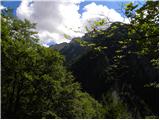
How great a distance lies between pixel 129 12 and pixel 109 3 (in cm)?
177

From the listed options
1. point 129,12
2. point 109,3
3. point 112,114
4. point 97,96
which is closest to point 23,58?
point 109,3

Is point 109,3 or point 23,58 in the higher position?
point 23,58

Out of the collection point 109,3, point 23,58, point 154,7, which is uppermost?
point 23,58

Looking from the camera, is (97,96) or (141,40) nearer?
(141,40)

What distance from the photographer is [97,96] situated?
17450 cm

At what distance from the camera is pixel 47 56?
30359 millimetres

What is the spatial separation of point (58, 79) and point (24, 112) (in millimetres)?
4105

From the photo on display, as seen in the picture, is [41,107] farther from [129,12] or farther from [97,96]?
[97,96]

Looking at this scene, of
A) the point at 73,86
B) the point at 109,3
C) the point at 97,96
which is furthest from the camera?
the point at 97,96

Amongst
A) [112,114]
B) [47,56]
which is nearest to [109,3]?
[47,56]

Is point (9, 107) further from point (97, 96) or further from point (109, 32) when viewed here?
point (97, 96)

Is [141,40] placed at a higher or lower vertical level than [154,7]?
lower

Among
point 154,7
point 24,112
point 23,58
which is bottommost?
point 24,112

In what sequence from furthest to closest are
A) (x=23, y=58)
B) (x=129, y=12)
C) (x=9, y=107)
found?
(x=9, y=107)
(x=23, y=58)
(x=129, y=12)
